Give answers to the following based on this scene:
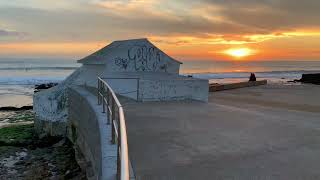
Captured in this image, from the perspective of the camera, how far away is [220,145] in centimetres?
760

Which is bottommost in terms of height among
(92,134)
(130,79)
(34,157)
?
(34,157)

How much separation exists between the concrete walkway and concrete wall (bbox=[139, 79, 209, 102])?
2.36 m

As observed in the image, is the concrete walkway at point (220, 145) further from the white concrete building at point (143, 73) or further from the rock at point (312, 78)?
the rock at point (312, 78)

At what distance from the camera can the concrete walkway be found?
19.7ft

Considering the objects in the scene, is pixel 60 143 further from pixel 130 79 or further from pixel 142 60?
pixel 142 60

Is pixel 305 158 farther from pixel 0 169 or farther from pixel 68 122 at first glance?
pixel 68 122

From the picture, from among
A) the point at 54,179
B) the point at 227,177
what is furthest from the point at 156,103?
the point at 227,177

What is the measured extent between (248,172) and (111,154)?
1873 mm

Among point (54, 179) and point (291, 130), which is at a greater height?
point (291, 130)

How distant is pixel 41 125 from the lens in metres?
16.7

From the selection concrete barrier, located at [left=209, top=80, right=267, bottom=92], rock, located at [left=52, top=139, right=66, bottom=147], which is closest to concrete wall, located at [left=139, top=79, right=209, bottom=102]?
rock, located at [left=52, top=139, right=66, bottom=147]

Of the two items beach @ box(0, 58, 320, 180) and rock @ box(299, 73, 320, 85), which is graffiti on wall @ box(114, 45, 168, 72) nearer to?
beach @ box(0, 58, 320, 180)

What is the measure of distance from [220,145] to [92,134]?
9.57 ft

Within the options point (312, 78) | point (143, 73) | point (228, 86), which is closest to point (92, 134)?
point (143, 73)
